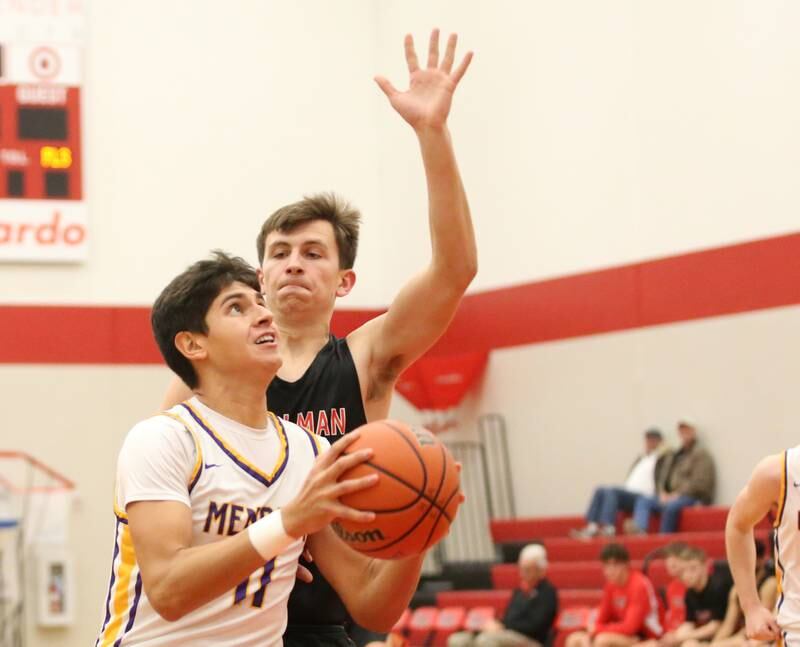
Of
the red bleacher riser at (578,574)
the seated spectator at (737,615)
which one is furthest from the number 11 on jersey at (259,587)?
the red bleacher riser at (578,574)

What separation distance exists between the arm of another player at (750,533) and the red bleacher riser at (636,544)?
5.33 m

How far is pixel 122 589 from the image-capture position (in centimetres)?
334

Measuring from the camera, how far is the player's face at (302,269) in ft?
14.4

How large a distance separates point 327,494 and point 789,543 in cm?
288

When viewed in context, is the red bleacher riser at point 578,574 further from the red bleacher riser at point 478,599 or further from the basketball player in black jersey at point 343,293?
the basketball player in black jersey at point 343,293

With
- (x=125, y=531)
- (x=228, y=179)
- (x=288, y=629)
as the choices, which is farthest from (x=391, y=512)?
(x=228, y=179)

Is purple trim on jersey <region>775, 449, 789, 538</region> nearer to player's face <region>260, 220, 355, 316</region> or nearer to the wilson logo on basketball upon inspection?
player's face <region>260, 220, 355, 316</region>

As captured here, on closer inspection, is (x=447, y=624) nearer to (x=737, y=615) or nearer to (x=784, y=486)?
(x=737, y=615)

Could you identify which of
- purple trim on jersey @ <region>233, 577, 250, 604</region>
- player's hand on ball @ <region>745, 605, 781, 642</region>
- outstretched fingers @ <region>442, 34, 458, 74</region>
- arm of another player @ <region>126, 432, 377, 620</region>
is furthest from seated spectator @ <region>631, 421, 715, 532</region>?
arm of another player @ <region>126, 432, 377, 620</region>

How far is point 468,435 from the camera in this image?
16172mm

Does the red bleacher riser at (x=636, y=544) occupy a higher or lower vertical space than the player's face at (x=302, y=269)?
lower

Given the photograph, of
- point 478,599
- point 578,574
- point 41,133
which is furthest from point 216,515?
point 41,133

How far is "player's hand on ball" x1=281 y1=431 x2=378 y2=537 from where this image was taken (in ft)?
9.70

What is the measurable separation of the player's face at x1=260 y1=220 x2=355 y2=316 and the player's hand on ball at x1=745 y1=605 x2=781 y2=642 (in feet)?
7.21
